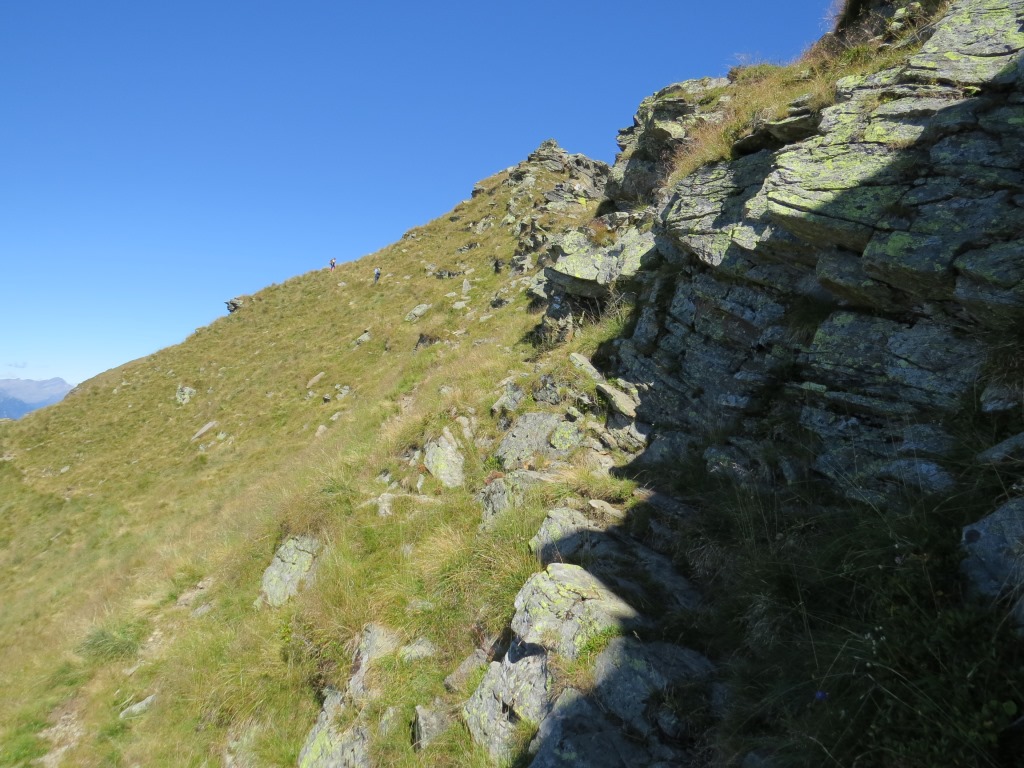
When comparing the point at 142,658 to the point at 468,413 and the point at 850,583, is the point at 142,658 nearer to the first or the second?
the point at 468,413

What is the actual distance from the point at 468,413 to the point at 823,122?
356 inches

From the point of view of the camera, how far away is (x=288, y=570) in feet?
30.6

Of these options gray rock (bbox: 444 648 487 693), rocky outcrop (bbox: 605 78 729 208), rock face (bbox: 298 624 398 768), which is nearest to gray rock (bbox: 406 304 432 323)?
rocky outcrop (bbox: 605 78 729 208)

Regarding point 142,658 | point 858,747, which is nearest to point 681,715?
point 858,747

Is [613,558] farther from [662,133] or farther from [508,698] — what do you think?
[662,133]

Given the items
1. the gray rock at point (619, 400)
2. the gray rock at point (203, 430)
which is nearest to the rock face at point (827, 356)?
the gray rock at point (619, 400)

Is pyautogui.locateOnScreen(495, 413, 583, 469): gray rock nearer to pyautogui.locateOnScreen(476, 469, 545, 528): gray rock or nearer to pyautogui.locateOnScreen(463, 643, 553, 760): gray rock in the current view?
pyautogui.locateOnScreen(476, 469, 545, 528): gray rock

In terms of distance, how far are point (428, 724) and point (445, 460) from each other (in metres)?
5.73

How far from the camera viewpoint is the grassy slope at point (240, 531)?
7152mm

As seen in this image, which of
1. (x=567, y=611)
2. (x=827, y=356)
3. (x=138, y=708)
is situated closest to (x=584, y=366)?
(x=827, y=356)

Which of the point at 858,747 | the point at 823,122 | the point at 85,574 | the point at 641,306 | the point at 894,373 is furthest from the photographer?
the point at 85,574

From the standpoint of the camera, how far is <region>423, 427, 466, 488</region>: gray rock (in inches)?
407

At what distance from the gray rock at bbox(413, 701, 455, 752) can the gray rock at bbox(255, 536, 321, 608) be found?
431 centimetres

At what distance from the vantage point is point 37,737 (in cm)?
877
